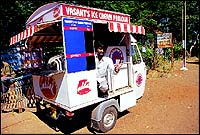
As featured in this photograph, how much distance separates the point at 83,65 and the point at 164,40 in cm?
1075

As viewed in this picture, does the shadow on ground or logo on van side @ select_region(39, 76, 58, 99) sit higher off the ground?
logo on van side @ select_region(39, 76, 58, 99)

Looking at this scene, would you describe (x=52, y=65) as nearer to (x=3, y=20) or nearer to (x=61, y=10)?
(x=61, y=10)

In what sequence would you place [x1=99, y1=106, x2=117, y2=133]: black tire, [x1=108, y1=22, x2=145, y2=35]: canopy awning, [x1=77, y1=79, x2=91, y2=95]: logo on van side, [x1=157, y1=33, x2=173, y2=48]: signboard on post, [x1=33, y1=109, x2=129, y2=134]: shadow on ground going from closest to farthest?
[x1=77, y1=79, x2=91, y2=95]: logo on van side, [x1=108, y1=22, x2=145, y2=35]: canopy awning, [x1=99, y1=106, x2=117, y2=133]: black tire, [x1=33, y1=109, x2=129, y2=134]: shadow on ground, [x1=157, y1=33, x2=173, y2=48]: signboard on post

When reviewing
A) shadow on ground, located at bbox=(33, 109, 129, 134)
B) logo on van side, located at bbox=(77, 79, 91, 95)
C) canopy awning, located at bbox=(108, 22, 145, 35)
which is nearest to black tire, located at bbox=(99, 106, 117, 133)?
shadow on ground, located at bbox=(33, 109, 129, 134)

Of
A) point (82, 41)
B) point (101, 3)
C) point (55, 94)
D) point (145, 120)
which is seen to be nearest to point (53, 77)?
point (55, 94)

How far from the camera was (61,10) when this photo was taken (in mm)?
4574

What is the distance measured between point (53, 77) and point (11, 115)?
280 centimetres

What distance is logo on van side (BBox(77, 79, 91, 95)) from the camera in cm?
475

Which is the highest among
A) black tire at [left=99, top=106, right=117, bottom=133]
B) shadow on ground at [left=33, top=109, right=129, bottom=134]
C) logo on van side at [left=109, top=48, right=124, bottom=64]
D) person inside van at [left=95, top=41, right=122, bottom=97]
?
logo on van side at [left=109, top=48, right=124, bottom=64]

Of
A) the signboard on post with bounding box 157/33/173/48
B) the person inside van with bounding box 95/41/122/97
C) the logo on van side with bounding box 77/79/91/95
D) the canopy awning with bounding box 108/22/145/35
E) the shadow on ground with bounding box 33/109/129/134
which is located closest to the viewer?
the logo on van side with bounding box 77/79/91/95

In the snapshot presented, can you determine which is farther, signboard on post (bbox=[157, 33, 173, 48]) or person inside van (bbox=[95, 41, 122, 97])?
signboard on post (bbox=[157, 33, 173, 48])

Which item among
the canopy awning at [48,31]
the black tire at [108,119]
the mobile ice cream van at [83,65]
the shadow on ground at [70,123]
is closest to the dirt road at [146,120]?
the shadow on ground at [70,123]

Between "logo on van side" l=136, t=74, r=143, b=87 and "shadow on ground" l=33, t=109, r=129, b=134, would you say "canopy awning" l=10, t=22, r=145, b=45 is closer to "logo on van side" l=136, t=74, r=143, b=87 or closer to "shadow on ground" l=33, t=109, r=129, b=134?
"logo on van side" l=136, t=74, r=143, b=87

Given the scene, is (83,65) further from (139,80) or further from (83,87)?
(139,80)
